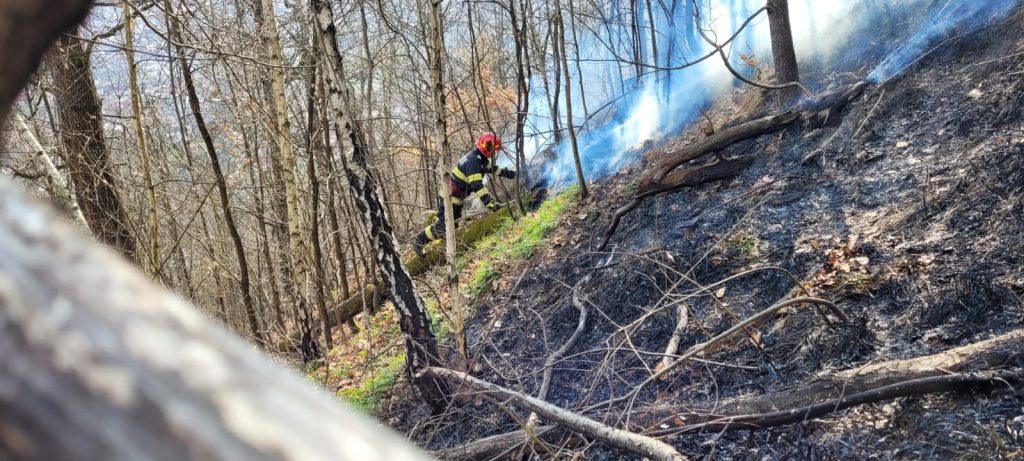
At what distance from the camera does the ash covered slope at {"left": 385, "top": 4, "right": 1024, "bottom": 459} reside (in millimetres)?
2910

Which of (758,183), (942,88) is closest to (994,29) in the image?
(942,88)

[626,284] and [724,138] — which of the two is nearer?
[626,284]

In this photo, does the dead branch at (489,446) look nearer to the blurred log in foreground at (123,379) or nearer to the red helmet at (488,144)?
the blurred log in foreground at (123,379)

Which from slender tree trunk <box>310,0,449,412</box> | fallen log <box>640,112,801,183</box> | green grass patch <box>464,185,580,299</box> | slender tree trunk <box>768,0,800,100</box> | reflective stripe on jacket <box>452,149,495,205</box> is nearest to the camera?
slender tree trunk <box>310,0,449,412</box>

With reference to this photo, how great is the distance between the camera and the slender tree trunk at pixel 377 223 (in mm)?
4145

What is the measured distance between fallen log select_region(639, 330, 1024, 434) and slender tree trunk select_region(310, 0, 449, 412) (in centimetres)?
209

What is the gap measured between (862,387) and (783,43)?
19.3ft

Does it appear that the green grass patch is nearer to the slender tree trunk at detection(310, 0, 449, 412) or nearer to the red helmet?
the red helmet

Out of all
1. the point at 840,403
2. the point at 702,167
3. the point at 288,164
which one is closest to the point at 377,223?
the point at 288,164

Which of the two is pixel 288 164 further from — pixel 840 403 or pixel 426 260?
pixel 840 403

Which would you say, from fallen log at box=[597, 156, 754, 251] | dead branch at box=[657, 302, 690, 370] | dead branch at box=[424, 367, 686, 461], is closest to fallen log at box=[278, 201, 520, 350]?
fallen log at box=[597, 156, 754, 251]

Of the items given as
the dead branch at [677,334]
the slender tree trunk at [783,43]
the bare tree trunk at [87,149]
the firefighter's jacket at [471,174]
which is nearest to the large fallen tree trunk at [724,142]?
the slender tree trunk at [783,43]

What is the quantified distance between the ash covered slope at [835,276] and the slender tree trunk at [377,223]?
46cm

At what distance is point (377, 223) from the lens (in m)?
4.43
